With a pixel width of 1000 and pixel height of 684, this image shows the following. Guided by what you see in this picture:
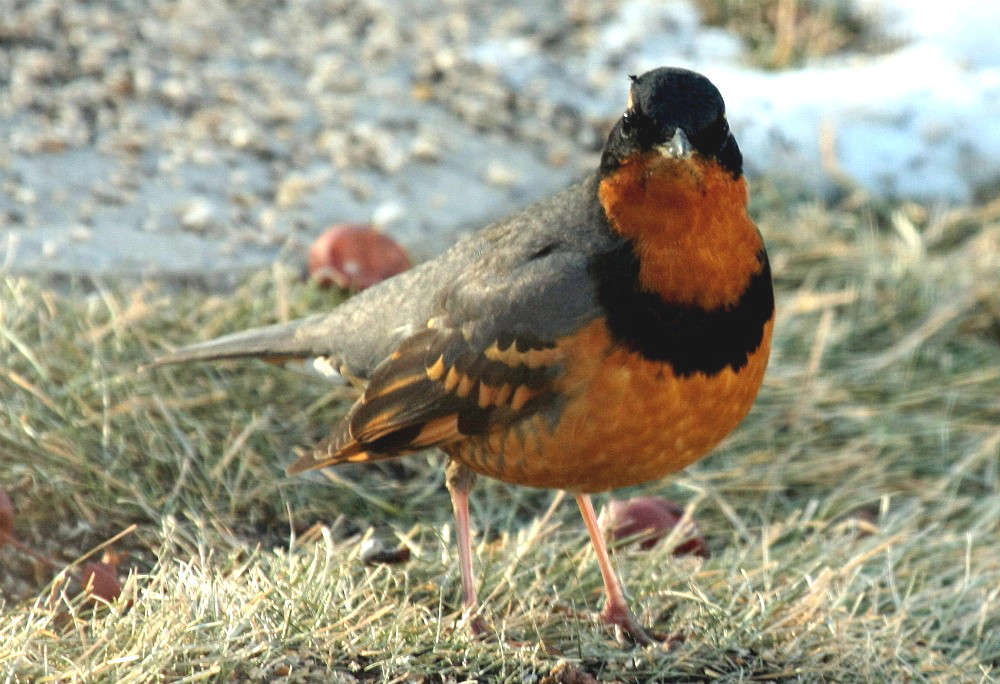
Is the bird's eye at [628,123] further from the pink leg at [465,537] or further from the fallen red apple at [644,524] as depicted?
the fallen red apple at [644,524]

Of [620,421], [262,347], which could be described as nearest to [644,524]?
[620,421]

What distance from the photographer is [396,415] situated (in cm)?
393

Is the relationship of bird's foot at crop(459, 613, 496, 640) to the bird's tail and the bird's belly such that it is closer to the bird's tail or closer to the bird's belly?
the bird's belly

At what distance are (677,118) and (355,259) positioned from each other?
93.2 inches

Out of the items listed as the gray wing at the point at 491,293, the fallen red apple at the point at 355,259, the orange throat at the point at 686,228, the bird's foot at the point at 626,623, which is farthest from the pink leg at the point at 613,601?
the fallen red apple at the point at 355,259

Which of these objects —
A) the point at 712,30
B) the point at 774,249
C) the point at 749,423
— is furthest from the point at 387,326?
the point at 712,30

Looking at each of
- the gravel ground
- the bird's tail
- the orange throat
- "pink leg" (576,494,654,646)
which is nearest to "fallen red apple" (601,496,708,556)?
"pink leg" (576,494,654,646)

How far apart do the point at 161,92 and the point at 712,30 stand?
3.05m

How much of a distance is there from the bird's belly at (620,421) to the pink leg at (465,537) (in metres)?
0.28

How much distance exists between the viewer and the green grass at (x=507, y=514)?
350cm

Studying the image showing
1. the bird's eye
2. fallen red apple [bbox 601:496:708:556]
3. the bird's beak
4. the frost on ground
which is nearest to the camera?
the bird's beak

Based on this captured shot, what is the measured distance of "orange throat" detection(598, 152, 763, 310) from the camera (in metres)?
3.46

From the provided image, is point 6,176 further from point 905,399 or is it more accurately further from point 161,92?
point 905,399

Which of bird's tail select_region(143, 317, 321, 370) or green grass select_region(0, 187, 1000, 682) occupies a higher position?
bird's tail select_region(143, 317, 321, 370)
